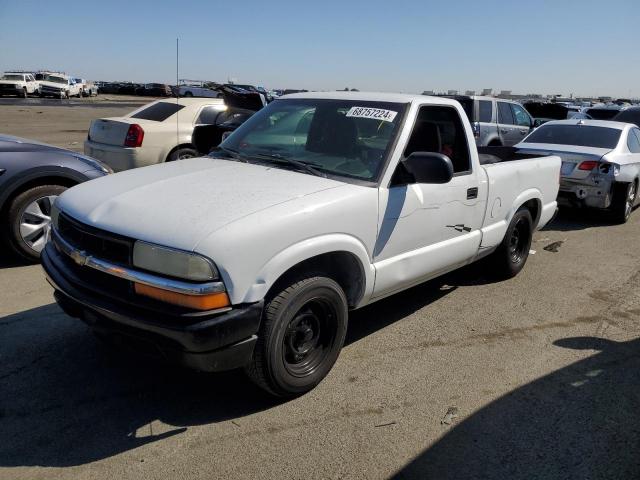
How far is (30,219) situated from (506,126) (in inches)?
454

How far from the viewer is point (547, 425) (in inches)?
121

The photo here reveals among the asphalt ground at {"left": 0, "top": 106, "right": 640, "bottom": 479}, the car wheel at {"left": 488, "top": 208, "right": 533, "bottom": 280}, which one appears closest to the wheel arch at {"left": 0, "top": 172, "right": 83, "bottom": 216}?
the asphalt ground at {"left": 0, "top": 106, "right": 640, "bottom": 479}

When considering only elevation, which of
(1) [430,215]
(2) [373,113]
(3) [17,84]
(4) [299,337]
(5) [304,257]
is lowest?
(4) [299,337]

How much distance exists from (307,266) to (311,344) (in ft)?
1.70

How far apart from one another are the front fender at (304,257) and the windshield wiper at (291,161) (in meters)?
0.55

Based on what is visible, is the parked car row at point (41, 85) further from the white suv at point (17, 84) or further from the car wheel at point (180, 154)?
the car wheel at point (180, 154)

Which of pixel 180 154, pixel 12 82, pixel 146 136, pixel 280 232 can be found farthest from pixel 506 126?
pixel 12 82

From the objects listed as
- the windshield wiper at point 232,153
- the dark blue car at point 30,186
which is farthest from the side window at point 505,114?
the dark blue car at point 30,186

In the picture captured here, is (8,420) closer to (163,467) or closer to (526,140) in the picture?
(163,467)

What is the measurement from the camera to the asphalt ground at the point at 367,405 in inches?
106

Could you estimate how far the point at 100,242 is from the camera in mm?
2906

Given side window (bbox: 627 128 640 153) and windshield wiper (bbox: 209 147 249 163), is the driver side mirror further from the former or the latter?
side window (bbox: 627 128 640 153)

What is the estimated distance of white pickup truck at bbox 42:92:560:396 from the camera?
8.71 feet

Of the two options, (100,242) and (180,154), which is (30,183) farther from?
(180,154)
